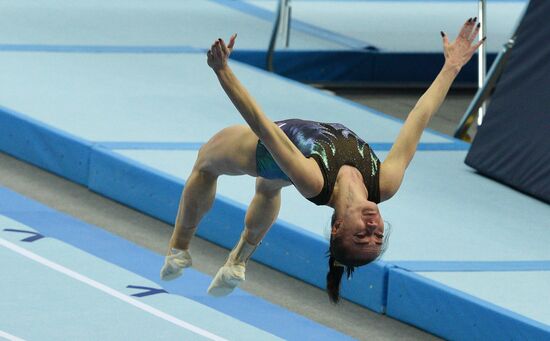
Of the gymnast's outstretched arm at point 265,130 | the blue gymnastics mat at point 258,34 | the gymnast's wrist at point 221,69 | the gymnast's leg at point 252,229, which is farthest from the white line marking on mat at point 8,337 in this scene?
the blue gymnastics mat at point 258,34

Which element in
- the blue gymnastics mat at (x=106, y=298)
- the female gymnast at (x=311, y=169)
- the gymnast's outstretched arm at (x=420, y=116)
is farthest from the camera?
the blue gymnastics mat at (x=106, y=298)

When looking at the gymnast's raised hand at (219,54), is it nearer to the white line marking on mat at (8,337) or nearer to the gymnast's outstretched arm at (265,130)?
the gymnast's outstretched arm at (265,130)

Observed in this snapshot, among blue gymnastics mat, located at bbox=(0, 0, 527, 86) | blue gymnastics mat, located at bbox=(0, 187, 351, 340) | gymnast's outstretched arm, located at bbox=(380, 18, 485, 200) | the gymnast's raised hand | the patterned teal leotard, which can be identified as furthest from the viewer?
blue gymnastics mat, located at bbox=(0, 0, 527, 86)

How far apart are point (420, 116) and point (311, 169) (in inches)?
17.4

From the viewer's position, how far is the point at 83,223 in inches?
226

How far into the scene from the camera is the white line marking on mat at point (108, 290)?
4.67 metres

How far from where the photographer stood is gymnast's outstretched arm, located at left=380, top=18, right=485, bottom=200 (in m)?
4.02

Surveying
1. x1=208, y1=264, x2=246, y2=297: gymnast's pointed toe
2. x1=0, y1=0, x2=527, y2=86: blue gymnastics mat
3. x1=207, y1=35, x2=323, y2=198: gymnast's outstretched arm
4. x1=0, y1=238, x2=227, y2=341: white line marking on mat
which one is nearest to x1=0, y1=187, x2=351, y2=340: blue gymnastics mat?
x1=0, y1=238, x2=227, y2=341: white line marking on mat

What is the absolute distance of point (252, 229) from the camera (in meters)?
→ 4.45

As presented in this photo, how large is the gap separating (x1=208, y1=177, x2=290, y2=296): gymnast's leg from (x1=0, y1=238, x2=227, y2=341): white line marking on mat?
26 centimetres

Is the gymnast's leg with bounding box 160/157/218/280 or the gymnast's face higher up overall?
the gymnast's face

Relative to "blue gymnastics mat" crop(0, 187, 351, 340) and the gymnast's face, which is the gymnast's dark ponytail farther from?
"blue gymnastics mat" crop(0, 187, 351, 340)

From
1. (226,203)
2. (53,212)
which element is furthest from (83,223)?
Result: (226,203)

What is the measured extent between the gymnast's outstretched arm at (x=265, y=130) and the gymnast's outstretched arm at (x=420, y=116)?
0.28 metres
